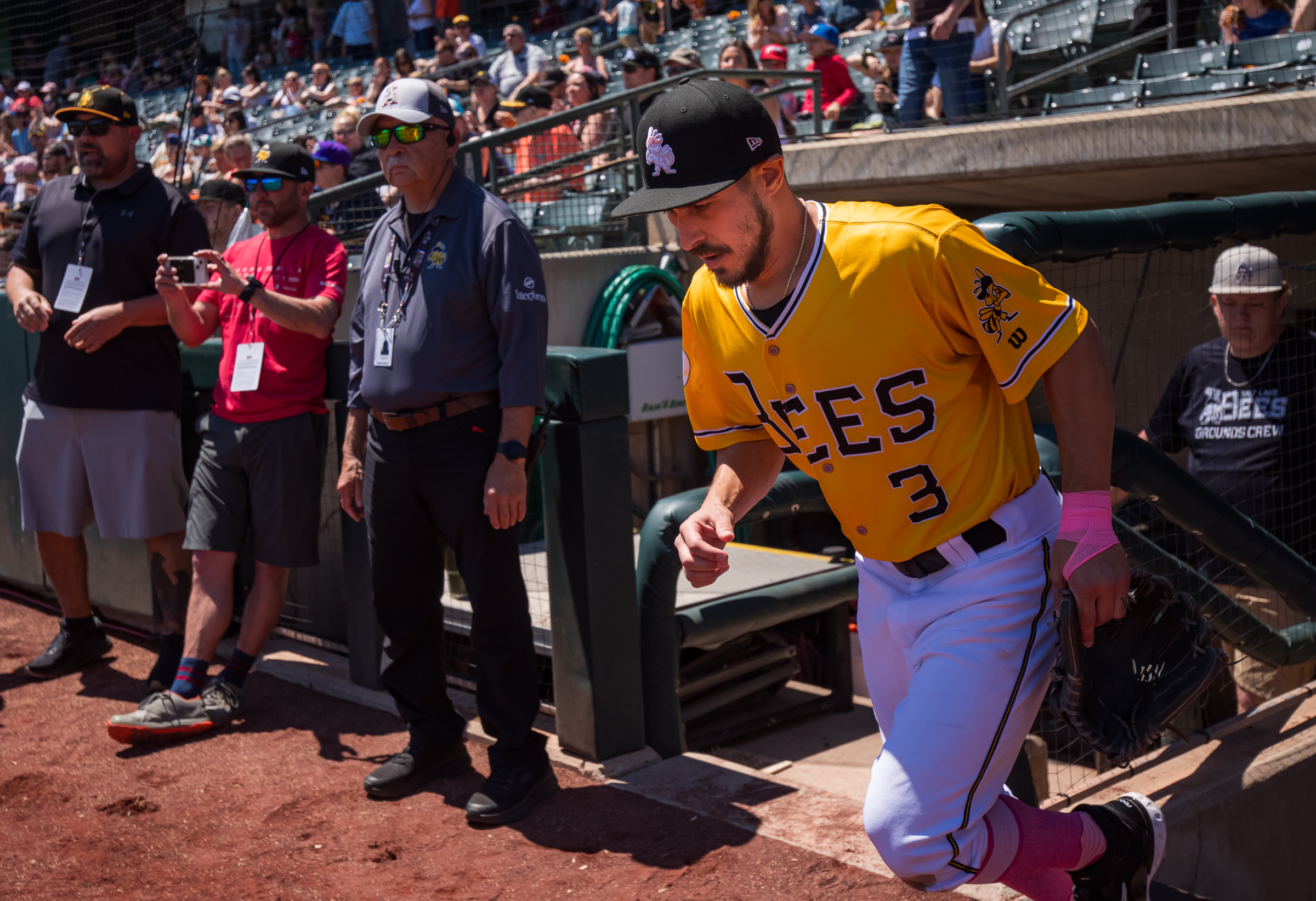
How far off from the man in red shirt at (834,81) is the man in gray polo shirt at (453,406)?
23.5 feet

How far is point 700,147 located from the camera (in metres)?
2.07

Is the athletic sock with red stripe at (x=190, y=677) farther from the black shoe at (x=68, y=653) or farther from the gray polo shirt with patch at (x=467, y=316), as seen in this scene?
the gray polo shirt with patch at (x=467, y=316)

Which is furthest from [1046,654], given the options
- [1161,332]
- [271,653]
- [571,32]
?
[571,32]

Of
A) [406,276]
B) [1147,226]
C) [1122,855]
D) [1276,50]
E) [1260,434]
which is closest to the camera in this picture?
[1122,855]

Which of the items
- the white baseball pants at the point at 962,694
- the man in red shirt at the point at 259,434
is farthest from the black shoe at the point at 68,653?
the white baseball pants at the point at 962,694

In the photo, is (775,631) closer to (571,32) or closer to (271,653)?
(271,653)

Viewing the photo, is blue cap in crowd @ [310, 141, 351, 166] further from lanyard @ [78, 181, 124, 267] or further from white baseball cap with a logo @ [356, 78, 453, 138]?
white baseball cap with a logo @ [356, 78, 453, 138]

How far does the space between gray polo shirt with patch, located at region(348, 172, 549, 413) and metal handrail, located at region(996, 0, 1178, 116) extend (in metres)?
5.75

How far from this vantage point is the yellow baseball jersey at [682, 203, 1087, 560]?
211 cm

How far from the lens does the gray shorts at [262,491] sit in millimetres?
4230

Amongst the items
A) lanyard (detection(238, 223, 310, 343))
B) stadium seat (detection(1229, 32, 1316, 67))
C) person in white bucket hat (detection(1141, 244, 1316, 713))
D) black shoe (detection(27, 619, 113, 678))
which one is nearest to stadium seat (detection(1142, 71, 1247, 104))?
stadium seat (detection(1229, 32, 1316, 67))

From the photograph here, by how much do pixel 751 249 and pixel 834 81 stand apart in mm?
8773

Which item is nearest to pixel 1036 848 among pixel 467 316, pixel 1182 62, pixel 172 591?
pixel 467 316

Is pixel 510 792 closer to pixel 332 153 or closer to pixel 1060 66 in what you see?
pixel 332 153
